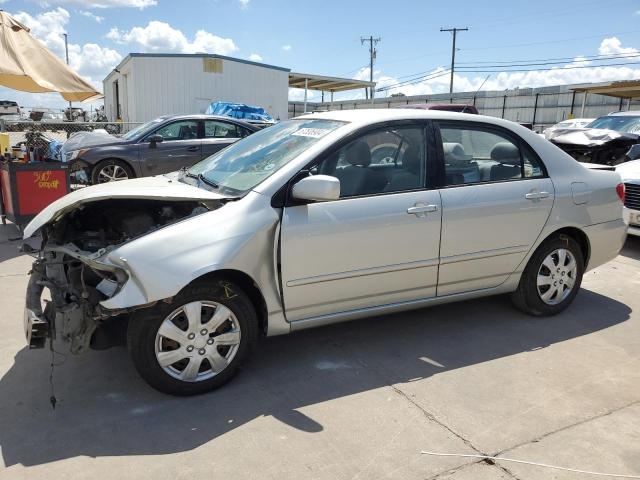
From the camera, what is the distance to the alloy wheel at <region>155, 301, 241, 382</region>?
10.0 feet

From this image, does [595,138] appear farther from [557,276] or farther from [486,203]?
[486,203]

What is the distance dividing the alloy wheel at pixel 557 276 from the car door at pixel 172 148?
7.50m

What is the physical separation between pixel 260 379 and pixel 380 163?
5.61ft

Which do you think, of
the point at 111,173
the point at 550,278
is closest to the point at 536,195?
the point at 550,278

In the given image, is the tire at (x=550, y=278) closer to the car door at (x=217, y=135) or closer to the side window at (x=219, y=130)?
the car door at (x=217, y=135)

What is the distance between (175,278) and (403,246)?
1.56 meters

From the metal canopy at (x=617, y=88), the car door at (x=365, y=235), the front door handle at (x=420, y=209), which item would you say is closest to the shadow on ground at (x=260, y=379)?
the car door at (x=365, y=235)

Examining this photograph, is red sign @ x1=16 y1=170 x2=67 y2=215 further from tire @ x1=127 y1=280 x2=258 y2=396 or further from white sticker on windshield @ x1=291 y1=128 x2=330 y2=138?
tire @ x1=127 y1=280 x2=258 y2=396

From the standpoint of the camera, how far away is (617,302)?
16.7ft

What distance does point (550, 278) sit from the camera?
A: 14.8ft

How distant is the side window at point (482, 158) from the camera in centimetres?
397

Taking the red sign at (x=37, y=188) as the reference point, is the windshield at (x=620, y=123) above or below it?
above

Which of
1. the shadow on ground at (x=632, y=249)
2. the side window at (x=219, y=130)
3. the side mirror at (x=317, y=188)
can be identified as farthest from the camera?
the side window at (x=219, y=130)

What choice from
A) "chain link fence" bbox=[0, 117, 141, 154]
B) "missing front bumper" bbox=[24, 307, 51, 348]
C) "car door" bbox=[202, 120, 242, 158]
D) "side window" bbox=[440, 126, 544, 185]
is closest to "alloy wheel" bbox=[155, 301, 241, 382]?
"missing front bumper" bbox=[24, 307, 51, 348]
